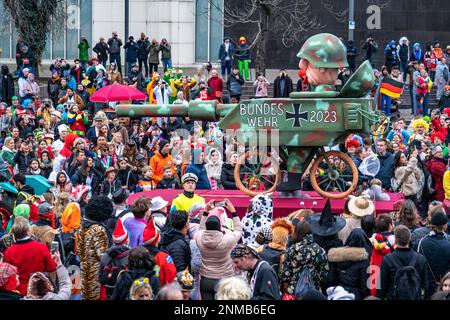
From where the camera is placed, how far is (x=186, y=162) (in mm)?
20312

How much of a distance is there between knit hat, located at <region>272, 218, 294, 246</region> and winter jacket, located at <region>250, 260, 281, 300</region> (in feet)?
3.63

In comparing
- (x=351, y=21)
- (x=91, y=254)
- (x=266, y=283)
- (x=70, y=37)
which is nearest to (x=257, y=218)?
(x=91, y=254)

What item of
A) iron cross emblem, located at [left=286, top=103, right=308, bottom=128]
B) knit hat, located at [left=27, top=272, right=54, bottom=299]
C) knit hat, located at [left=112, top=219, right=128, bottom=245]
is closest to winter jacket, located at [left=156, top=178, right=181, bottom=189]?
iron cross emblem, located at [left=286, top=103, right=308, bottom=128]

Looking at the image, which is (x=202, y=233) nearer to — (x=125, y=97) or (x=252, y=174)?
(x=252, y=174)

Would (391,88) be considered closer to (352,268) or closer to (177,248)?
(352,268)

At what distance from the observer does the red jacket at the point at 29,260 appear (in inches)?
467

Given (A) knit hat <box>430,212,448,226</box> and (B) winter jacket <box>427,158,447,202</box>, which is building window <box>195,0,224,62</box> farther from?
(A) knit hat <box>430,212,448,226</box>

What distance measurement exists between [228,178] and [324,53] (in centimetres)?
344

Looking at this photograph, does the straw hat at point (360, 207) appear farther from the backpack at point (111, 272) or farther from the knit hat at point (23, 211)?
the knit hat at point (23, 211)

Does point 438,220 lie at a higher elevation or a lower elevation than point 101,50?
lower

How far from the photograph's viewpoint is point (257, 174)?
57.5 ft

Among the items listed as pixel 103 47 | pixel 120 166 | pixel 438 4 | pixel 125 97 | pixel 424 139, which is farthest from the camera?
pixel 438 4
